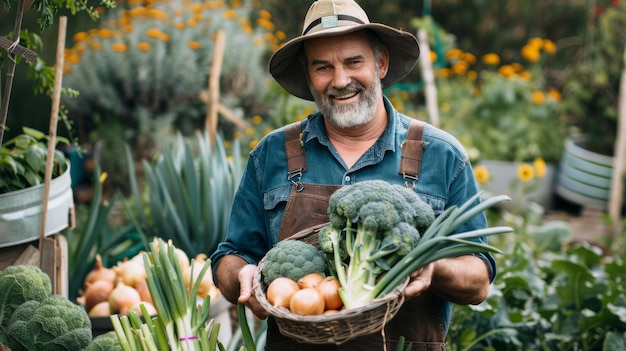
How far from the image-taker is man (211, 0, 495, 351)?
7.87 feet

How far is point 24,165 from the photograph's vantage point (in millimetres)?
3221

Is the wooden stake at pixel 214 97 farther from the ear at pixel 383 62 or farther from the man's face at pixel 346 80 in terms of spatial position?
the man's face at pixel 346 80

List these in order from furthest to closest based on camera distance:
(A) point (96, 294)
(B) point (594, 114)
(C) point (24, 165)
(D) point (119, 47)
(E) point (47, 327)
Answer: (B) point (594, 114) → (D) point (119, 47) → (A) point (96, 294) → (C) point (24, 165) → (E) point (47, 327)

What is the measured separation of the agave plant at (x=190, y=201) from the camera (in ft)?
13.7

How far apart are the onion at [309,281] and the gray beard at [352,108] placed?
0.57 meters

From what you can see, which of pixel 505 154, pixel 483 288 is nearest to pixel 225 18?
pixel 505 154

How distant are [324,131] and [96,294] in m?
1.63

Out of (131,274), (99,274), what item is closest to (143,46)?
(99,274)

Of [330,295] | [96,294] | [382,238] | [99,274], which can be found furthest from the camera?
[99,274]

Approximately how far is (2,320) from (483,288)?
1.58 metres

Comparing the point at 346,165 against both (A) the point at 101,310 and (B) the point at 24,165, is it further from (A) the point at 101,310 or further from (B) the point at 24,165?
(A) the point at 101,310

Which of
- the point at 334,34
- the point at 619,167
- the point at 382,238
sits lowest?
the point at 619,167

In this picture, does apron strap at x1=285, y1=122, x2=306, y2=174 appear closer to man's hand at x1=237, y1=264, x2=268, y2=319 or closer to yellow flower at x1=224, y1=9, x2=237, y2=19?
man's hand at x1=237, y1=264, x2=268, y2=319

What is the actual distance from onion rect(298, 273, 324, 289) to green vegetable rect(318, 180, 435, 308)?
6 cm
